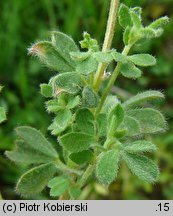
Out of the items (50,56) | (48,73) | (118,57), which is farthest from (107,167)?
(48,73)

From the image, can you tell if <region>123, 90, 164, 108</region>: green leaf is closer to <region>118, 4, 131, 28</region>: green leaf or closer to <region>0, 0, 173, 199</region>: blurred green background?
<region>118, 4, 131, 28</region>: green leaf

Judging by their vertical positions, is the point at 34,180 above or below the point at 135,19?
below

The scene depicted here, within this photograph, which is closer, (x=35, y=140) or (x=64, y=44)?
(x=64, y=44)

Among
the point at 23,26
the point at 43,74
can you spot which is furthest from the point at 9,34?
the point at 43,74

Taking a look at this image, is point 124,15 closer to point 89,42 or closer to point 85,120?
point 89,42

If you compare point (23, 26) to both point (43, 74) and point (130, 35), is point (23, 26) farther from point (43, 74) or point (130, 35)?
point (130, 35)

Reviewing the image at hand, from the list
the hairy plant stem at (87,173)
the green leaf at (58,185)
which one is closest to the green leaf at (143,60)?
the hairy plant stem at (87,173)

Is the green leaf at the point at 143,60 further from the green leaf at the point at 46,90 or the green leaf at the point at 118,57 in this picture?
the green leaf at the point at 46,90
